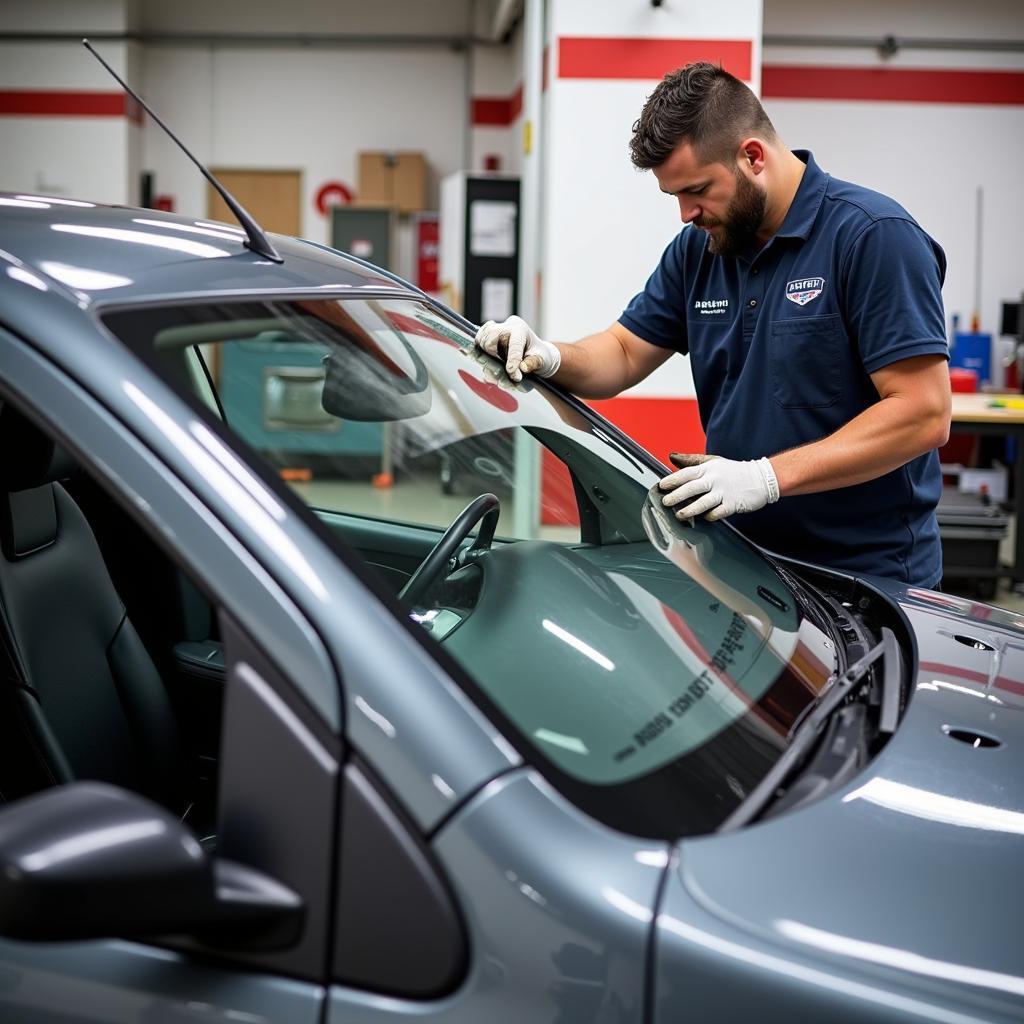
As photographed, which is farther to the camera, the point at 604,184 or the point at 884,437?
the point at 604,184

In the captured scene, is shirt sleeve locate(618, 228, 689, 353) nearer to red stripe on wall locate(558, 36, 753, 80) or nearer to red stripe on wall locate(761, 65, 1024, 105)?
red stripe on wall locate(558, 36, 753, 80)

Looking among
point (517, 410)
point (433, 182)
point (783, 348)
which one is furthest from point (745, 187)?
Answer: point (433, 182)

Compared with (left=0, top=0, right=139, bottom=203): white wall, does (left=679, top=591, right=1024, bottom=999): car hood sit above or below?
below

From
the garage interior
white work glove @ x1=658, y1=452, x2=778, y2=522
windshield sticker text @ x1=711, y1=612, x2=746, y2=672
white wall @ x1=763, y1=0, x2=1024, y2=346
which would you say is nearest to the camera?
windshield sticker text @ x1=711, y1=612, x2=746, y2=672

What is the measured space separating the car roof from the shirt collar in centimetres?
90

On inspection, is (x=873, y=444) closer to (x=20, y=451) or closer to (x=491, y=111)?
(x=20, y=451)

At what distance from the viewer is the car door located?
0.78m

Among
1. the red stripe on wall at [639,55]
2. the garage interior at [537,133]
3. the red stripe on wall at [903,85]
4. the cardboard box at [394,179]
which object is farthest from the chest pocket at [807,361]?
the cardboard box at [394,179]

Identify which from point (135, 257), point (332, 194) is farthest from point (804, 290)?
point (332, 194)

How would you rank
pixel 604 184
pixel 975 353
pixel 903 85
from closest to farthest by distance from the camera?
1. pixel 604 184
2. pixel 975 353
3. pixel 903 85

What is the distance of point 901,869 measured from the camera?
0.84 meters

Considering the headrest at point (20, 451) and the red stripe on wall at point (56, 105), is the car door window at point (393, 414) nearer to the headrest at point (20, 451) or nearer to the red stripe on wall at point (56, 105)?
the headrest at point (20, 451)

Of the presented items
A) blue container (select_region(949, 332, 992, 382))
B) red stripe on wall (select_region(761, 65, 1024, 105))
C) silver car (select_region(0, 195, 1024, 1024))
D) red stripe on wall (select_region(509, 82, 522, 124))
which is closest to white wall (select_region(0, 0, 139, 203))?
red stripe on wall (select_region(509, 82, 522, 124))

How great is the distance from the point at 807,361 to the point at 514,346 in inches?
23.0
